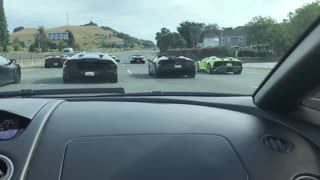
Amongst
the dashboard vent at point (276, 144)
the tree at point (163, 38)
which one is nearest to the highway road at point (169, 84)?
the tree at point (163, 38)

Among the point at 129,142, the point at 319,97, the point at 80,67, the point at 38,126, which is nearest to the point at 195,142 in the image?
the point at 129,142

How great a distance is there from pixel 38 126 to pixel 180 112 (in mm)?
886

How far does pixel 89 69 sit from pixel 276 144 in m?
14.4

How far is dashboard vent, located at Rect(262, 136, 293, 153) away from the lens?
306 centimetres

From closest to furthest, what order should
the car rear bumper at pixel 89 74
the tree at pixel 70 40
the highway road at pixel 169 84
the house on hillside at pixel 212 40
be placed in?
the highway road at pixel 169 84, the car rear bumper at pixel 89 74, the house on hillside at pixel 212 40, the tree at pixel 70 40

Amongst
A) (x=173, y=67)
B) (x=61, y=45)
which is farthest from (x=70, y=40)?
(x=173, y=67)

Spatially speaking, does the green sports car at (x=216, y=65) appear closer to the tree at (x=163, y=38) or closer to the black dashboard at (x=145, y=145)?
the tree at (x=163, y=38)

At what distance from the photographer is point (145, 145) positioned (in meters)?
2.87

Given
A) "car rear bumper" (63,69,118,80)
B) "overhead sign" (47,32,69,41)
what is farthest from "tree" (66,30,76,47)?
"car rear bumper" (63,69,118,80)

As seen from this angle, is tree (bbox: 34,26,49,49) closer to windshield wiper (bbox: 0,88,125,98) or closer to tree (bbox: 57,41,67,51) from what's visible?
tree (bbox: 57,41,67,51)

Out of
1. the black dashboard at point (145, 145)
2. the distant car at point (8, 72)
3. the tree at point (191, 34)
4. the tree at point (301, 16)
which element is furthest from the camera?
the tree at point (191, 34)

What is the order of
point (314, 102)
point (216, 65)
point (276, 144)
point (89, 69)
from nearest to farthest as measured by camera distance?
1. point (276, 144)
2. point (314, 102)
3. point (89, 69)
4. point (216, 65)

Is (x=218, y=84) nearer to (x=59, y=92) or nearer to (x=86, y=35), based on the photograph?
(x=59, y=92)

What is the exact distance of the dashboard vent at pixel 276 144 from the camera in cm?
306
